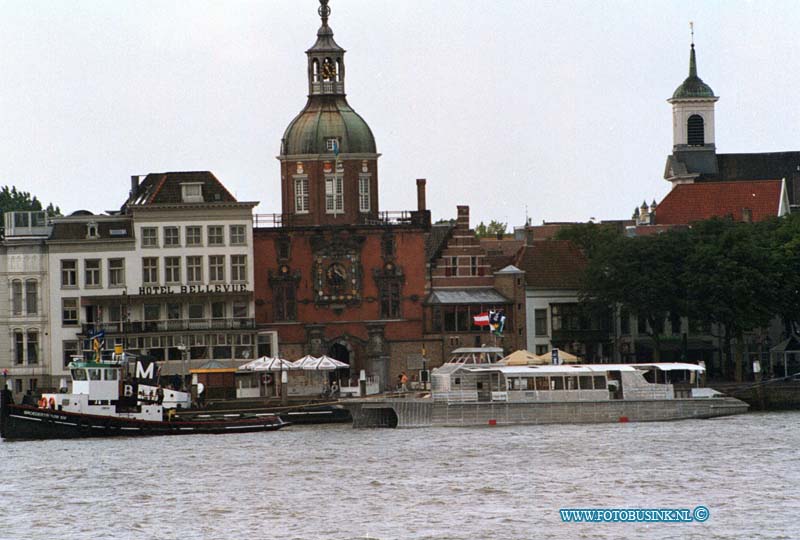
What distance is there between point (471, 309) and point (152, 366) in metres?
26.0

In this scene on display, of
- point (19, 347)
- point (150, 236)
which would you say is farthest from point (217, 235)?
point (19, 347)

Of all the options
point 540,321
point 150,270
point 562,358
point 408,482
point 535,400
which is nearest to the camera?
point 408,482

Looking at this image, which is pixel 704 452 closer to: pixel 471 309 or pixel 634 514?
pixel 634 514

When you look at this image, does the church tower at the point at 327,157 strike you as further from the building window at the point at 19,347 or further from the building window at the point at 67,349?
the building window at the point at 19,347

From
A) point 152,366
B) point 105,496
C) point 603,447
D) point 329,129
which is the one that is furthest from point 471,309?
point 105,496

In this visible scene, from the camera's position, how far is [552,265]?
443 ft

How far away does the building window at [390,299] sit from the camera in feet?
432

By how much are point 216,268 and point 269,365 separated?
42.4ft

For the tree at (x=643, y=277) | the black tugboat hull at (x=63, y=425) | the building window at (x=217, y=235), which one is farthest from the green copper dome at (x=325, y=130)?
the black tugboat hull at (x=63, y=425)

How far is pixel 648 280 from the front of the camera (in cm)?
12556

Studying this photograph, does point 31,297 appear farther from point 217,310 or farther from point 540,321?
point 540,321

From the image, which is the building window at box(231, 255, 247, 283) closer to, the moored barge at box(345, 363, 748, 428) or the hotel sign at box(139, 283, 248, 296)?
the hotel sign at box(139, 283, 248, 296)

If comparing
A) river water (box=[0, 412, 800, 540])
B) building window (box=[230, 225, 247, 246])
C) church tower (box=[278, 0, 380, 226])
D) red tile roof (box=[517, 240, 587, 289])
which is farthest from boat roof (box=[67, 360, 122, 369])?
red tile roof (box=[517, 240, 587, 289])

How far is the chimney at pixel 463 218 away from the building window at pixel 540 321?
22.8 feet
